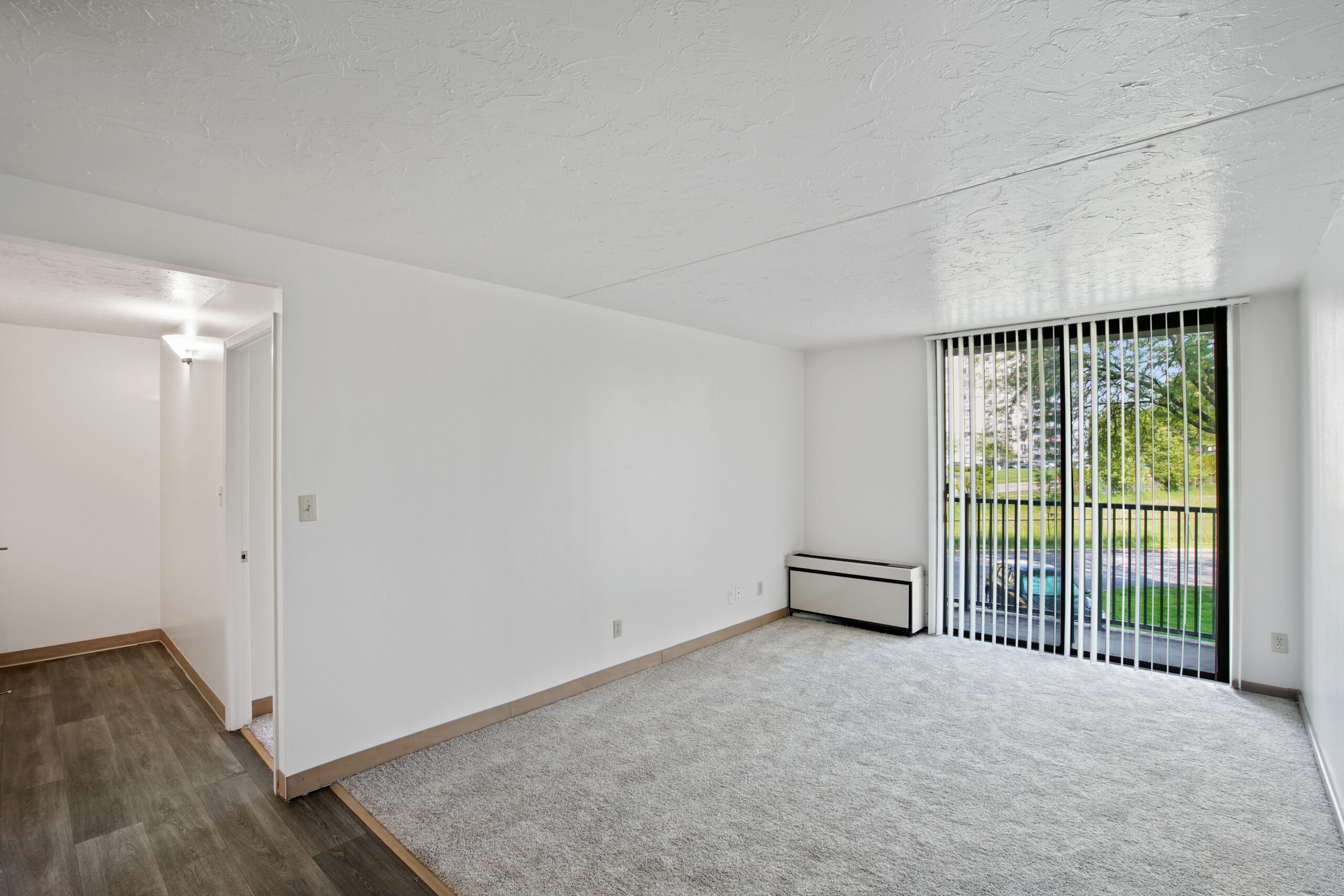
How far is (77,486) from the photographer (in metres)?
A: 4.70

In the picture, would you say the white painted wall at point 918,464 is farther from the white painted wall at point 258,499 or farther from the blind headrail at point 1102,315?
the white painted wall at point 258,499

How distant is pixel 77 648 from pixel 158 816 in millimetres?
3004

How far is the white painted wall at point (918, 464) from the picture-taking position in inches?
147

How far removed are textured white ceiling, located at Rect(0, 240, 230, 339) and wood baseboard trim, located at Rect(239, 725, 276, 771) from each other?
2.17 m

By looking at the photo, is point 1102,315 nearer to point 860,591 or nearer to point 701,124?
point 860,591

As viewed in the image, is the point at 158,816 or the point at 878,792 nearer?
the point at 158,816

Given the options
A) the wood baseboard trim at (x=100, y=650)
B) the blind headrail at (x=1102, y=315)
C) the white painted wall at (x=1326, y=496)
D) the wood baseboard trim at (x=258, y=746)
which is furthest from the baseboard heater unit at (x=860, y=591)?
the wood baseboard trim at (x=100, y=650)

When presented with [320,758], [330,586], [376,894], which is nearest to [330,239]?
[330,586]

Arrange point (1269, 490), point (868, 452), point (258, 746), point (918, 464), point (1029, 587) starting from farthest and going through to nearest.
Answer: point (868, 452)
point (918, 464)
point (1029, 587)
point (1269, 490)
point (258, 746)

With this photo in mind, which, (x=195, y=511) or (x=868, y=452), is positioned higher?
(x=868, y=452)

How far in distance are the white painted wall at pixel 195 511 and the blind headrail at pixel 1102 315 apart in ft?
15.4

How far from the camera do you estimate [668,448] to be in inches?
179

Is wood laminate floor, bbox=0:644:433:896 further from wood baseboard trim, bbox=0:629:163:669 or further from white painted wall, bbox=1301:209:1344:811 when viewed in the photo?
white painted wall, bbox=1301:209:1344:811

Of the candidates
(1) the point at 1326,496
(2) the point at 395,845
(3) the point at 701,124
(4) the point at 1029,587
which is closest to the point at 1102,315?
(1) the point at 1326,496
